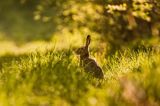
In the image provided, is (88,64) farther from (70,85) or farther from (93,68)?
(70,85)

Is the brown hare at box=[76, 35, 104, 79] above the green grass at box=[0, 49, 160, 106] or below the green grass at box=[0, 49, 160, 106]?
below

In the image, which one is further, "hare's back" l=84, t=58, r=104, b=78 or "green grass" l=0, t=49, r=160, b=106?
"hare's back" l=84, t=58, r=104, b=78

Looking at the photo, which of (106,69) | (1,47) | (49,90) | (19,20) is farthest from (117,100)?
(19,20)

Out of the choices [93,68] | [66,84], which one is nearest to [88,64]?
[93,68]

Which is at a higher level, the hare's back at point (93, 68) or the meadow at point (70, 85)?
the meadow at point (70, 85)

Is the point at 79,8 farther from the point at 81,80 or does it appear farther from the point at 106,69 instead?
the point at 81,80

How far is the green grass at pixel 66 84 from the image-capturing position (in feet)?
15.3

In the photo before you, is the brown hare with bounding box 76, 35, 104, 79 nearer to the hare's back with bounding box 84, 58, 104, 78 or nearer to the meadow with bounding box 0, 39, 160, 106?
the hare's back with bounding box 84, 58, 104, 78

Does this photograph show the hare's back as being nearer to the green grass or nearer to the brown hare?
the brown hare

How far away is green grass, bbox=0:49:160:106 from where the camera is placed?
4668 mm

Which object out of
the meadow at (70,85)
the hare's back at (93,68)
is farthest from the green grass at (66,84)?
the hare's back at (93,68)

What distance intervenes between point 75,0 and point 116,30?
44.1 inches

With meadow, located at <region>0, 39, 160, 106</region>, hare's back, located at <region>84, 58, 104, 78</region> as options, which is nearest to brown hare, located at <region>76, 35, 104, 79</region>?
hare's back, located at <region>84, 58, 104, 78</region>

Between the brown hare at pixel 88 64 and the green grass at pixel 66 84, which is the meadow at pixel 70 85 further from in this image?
the brown hare at pixel 88 64
